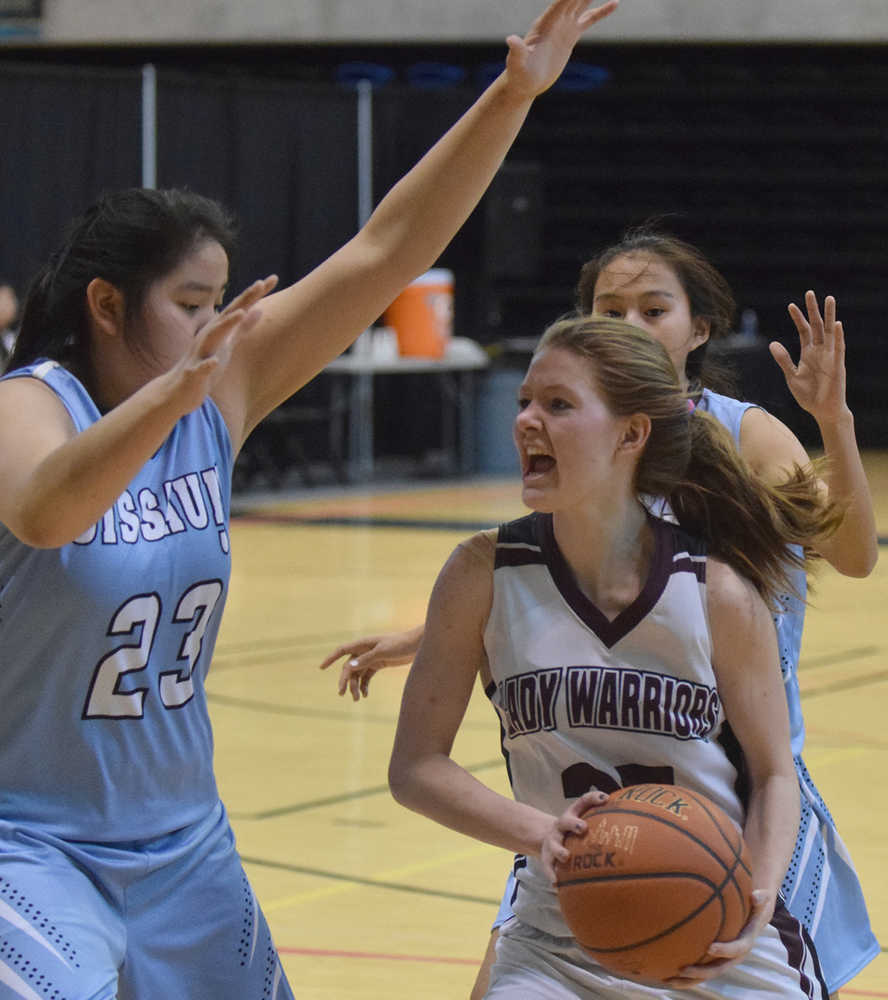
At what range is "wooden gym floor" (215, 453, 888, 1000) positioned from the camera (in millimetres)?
4156

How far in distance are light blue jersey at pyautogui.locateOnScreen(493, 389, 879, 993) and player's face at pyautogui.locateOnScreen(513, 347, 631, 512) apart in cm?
57

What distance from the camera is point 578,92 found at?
18.8 meters

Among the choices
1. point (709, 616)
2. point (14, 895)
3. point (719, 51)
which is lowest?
point (14, 895)

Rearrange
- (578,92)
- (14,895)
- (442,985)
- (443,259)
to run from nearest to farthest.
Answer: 1. (14,895)
2. (442,985)
3. (443,259)
4. (578,92)

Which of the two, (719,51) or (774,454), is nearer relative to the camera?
(774,454)

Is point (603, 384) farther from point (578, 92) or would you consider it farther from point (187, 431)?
point (578, 92)

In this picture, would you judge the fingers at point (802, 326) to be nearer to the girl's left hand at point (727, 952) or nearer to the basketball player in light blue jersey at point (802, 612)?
the basketball player in light blue jersey at point (802, 612)

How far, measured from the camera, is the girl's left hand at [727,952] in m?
2.31

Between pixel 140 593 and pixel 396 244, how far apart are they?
2.12ft

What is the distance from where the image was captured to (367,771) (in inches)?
230

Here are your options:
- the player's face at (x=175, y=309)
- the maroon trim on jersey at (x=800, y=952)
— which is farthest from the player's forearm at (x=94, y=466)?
the maroon trim on jersey at (x=800, y=952)

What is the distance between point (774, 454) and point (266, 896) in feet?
6.36

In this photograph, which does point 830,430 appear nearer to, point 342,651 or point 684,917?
point 342,651

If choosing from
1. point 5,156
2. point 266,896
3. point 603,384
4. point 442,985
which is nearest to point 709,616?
point 603,384
